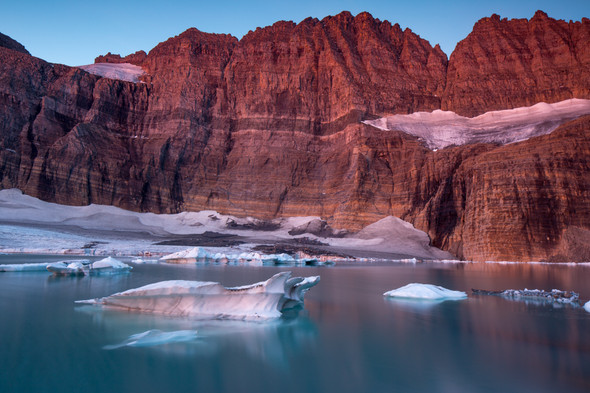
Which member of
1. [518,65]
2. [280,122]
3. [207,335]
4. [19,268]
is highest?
[518,65]

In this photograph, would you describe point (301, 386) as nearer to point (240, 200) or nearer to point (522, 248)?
point (522, 248)

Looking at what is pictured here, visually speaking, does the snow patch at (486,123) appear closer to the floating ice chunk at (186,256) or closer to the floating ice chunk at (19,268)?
the floating ice chunk at (186,256)

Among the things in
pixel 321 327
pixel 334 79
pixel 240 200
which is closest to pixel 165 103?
pixel 240 200

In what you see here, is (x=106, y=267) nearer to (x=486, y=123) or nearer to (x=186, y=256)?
(x=186, y=256)

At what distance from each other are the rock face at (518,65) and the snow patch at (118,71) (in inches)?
2209

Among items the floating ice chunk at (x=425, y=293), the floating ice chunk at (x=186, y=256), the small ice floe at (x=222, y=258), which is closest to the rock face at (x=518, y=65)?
the small ice floe at (x=222, y=258)

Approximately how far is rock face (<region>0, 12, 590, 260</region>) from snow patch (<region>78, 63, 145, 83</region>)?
3.41 metres

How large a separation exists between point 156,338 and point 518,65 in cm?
7370

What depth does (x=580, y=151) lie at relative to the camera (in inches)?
1513

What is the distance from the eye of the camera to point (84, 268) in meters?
16.2

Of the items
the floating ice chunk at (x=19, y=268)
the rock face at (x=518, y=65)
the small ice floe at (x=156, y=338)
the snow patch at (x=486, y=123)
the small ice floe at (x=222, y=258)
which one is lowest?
the small ice floe at (x=222, y=258)

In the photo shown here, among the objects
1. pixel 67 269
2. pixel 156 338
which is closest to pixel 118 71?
pixel 67 269

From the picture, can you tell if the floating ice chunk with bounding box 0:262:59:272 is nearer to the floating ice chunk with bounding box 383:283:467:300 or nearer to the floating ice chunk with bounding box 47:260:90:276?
the floating ice chunk with bounding box 47:260:90:276

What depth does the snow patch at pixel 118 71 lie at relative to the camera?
247 ft
